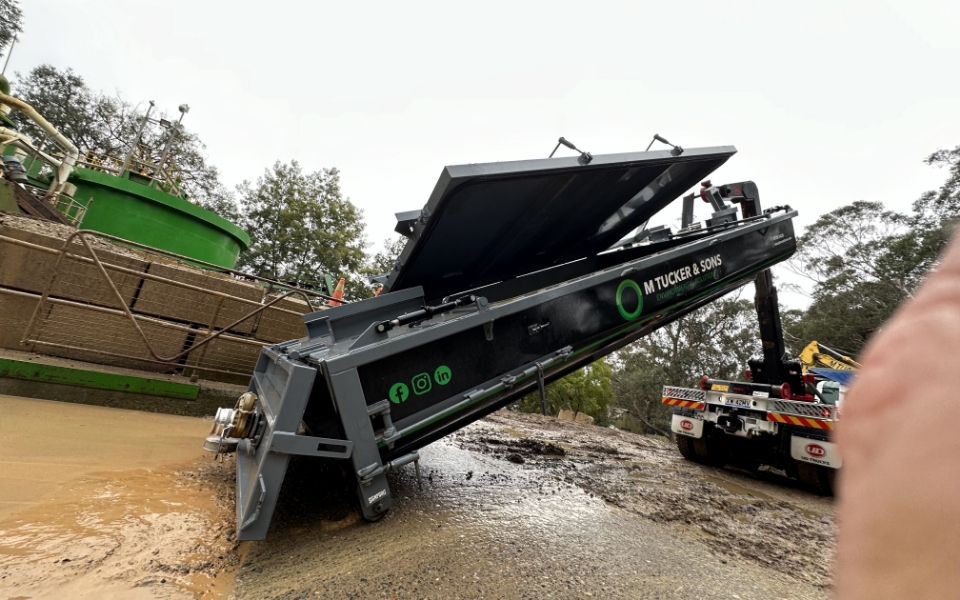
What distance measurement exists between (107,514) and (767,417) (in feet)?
19.5

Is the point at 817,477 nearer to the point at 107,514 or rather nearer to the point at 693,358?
the point at 107,514

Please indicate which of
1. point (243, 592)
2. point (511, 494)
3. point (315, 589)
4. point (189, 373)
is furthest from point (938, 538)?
point (189, 373)

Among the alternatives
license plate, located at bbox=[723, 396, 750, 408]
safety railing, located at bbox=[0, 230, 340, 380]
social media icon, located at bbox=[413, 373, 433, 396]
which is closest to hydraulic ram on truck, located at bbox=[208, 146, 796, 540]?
social media icon, located at bbox=[413, 373, 433, 396]

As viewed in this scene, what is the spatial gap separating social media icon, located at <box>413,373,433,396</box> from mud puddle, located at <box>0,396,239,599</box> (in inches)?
47.2

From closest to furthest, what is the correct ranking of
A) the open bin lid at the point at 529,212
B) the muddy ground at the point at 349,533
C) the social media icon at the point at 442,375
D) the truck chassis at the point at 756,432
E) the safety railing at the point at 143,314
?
the muddy ground at the point at 349,533
the social media icon at the point at 442,375
the open bin lid at the point at 529,212
the safety railing at the point at 143,314
the truck chassis at the point at 756,432

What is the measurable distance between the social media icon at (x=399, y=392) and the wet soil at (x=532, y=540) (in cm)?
76

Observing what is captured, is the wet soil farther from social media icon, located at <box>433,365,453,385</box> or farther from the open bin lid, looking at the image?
the open bin lid

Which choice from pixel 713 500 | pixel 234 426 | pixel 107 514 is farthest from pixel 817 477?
pixel 107 514

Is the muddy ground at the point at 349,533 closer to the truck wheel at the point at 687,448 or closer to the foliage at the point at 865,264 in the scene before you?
the truck wheel at the point at 687,448

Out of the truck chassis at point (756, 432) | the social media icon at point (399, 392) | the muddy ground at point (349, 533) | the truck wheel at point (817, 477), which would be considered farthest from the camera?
the truck wheel at point (817, 477)

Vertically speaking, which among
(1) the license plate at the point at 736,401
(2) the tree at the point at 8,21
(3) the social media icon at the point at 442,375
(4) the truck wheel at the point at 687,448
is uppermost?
(2) the tree at the point at 8,21

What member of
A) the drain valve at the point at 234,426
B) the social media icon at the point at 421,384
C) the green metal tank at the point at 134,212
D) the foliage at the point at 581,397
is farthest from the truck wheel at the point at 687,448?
the foliage at the point at 581,397

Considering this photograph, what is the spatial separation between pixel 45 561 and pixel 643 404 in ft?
83.7

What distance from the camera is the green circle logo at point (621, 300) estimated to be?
10.8ft
